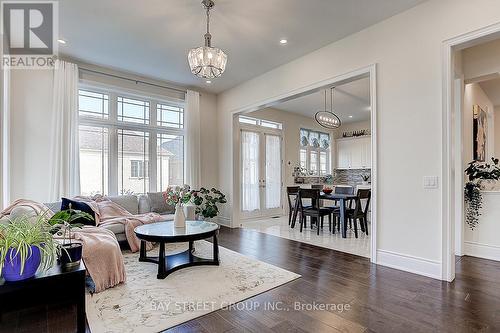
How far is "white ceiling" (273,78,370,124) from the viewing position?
588 centimetres

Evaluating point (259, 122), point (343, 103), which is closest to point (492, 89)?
point (343, 103)

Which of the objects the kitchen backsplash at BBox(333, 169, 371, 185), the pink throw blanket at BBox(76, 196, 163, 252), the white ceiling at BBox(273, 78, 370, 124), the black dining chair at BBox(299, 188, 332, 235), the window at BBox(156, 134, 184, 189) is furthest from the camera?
the kitchen backsplash at BBox(333, 169, 371, 185)

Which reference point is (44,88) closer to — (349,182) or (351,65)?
(351,65)

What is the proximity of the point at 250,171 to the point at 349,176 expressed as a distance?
4313mm

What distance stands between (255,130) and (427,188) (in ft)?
15.7

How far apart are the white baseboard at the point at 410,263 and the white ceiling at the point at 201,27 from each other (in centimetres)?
301

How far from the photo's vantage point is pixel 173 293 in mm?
2586

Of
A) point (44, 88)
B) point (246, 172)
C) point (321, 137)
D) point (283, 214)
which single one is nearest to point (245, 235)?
point (246, 172)

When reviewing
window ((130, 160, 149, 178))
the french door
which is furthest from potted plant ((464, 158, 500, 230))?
window ((130, 160, 149, 178))

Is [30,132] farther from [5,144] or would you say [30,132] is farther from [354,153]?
[354,153]

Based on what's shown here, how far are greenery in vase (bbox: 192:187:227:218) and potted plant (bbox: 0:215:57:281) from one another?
338 centimetres

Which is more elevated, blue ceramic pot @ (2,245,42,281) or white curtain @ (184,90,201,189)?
white curtain @ (184,90,201,189)

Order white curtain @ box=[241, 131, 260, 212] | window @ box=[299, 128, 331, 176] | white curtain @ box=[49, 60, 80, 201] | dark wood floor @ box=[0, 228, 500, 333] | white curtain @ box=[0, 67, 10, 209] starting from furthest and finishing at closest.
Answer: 1. window @ box=[299, 128, 331, 176]
2. white curtain @ box=[241, 131, 260, 212]
3. white curtain @ box=[49, 60, 80, 201]
4. white curtain @ box=[0, 67, 10, 209]
5. dark wood floor @ box=[0, 228, 500, 333]

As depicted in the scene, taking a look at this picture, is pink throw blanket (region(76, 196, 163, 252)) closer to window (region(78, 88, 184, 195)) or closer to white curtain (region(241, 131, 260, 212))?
window (region(78, 88, 184, 195))
